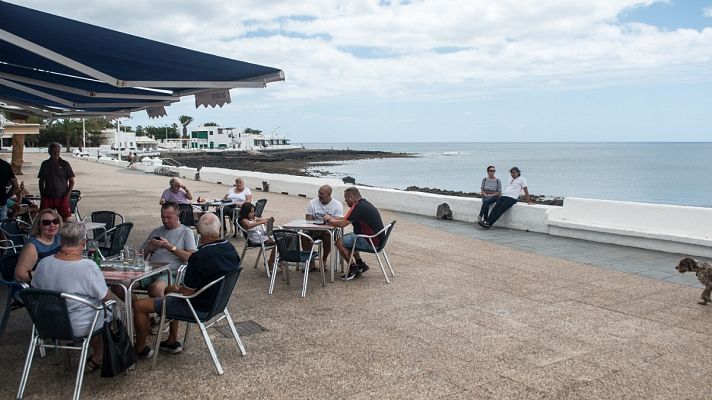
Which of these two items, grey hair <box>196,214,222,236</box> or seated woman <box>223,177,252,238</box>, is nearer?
grey hair <box>196,214,222,236</box>

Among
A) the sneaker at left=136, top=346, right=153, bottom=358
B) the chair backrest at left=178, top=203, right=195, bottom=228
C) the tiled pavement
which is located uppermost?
the chair backrest at left=178, top=203, right=195, bottom=228

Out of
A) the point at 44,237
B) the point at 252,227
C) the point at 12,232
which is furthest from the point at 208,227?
the point at 12,232

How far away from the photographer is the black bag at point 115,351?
3426 mm

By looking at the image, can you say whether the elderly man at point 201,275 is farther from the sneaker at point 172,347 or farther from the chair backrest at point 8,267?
the chair backrest at point 8,267

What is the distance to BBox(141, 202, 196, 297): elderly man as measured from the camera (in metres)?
4.54

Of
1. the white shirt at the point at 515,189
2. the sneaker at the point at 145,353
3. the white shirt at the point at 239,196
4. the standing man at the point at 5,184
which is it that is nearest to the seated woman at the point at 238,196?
the white shirt at the point at 239,196

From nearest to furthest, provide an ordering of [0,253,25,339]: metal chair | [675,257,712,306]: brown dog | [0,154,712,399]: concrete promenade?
[0,154,712,399]: concrete promenade, [0,253,25,339]: metal chair, [675,257,712,306]: brown dog

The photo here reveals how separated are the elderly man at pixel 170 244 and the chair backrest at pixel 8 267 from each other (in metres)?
0.87

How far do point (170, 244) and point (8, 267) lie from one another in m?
1.12

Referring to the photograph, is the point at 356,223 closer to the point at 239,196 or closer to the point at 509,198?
the point at 239,196

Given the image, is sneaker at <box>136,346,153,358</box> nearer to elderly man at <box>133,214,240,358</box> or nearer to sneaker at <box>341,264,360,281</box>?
elderly man at <box>133,214,240,358</box>

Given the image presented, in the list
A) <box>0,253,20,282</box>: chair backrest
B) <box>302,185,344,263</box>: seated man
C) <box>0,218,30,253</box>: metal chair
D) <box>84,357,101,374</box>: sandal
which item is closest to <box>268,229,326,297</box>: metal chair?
<box>302,185,344,263</box>: seated man

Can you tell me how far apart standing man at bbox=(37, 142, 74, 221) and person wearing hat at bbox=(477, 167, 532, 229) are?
6.83 meters

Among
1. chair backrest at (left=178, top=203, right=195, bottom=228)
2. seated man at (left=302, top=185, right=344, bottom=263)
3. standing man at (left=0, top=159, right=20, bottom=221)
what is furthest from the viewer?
chair backrest at (left=178, top=203, right=195, bottom=228)
